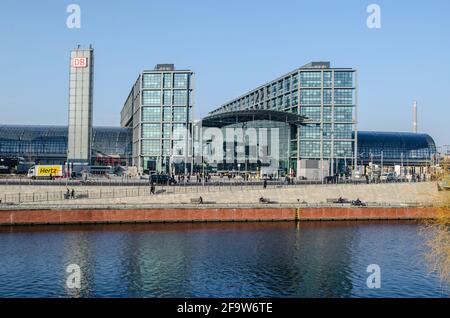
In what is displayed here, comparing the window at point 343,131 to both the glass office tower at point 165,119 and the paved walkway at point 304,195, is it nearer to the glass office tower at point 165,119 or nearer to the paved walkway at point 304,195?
the glass office tower at point 165,119

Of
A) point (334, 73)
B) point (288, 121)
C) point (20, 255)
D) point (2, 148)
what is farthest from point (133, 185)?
point (2, 148)

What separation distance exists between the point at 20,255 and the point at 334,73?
121620mm

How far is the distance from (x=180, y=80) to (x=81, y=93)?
38633 millimetres

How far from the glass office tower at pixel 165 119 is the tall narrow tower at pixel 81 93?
33.0 metres

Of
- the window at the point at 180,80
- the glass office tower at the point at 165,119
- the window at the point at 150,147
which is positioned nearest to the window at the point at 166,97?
the glass office tower at the point at 165,119

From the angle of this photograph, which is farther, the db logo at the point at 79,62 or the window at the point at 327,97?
the window at the point at 327,97

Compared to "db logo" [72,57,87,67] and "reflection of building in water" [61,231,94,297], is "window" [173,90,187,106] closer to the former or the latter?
"db logo" [72,57,87,67]

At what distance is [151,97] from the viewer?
155 metres

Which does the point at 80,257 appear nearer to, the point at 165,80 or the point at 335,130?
the point at 165,80

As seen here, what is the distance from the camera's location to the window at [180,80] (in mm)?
152500

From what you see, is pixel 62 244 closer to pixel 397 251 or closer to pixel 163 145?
pixel 397 251

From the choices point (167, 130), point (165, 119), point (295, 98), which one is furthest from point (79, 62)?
point (295, 98)

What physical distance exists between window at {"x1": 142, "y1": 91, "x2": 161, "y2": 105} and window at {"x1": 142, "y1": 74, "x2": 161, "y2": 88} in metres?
2.11

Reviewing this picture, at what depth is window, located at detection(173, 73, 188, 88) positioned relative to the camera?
500 feet
